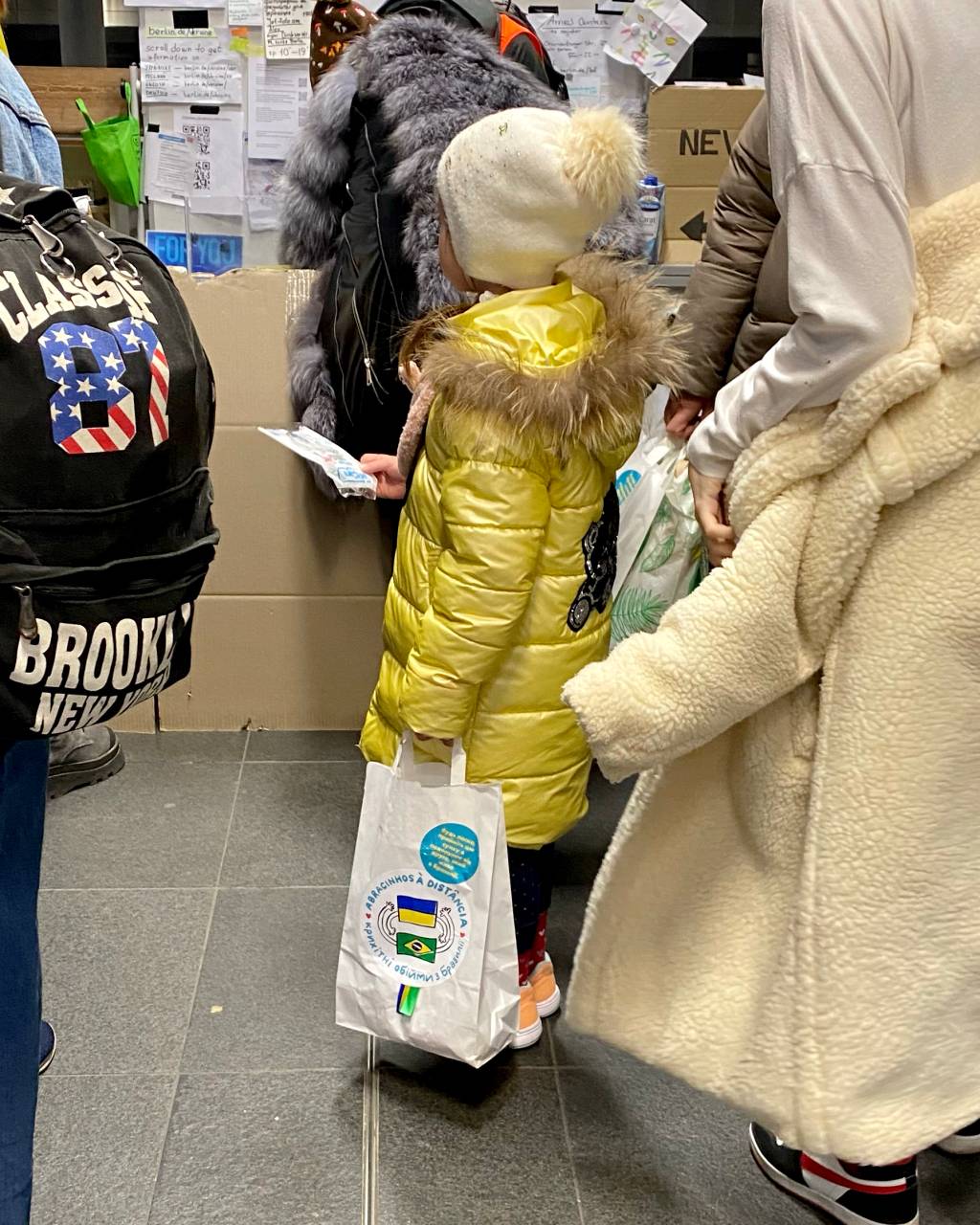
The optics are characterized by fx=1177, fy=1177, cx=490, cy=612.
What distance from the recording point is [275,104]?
333 cm

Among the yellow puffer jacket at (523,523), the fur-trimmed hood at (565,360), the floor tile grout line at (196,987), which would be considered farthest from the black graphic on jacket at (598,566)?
the floor tile grout line at (196,987)

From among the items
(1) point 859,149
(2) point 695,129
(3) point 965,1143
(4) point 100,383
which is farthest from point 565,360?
(2) point 695,129

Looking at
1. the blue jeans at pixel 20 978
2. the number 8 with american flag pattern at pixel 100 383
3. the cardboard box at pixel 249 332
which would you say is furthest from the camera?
the cardboard box at pixel 249 332

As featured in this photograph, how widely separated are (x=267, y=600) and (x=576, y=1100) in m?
1.30

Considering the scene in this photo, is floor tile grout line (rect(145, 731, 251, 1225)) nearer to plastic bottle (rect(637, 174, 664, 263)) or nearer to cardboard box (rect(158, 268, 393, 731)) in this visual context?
cardboard box (rect(158, 268, 393, 731))

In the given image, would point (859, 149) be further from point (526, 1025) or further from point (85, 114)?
point (85, 114)

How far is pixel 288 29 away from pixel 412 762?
99.7 inches

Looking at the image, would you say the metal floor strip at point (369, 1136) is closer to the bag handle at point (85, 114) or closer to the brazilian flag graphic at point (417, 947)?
the brazilian flag graphic at point (417, 947)

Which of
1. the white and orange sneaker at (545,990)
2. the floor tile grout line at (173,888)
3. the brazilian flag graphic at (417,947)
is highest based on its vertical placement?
the brazilian flag graphic at (417,947)

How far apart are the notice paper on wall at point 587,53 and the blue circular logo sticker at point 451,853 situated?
2.51m

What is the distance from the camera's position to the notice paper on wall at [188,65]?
3.26m

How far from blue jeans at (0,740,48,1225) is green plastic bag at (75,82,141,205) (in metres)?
Result: 2.68

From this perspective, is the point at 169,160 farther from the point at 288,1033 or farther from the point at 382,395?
the point at 288,1033

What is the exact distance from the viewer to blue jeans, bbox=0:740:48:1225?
1.05 m
